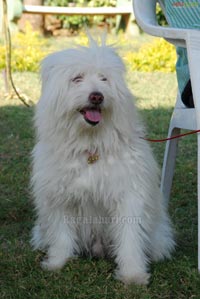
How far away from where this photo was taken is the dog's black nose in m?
2.78

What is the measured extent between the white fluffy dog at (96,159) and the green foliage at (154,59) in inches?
241

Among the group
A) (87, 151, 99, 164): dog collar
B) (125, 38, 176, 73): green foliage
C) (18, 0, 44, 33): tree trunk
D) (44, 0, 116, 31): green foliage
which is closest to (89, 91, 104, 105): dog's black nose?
(87, 151, 99, 164): dog collar

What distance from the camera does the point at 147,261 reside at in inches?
122

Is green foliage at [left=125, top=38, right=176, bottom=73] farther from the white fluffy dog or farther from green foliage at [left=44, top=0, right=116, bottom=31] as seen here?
the white fluffy dog

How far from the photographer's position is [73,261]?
10.3ft

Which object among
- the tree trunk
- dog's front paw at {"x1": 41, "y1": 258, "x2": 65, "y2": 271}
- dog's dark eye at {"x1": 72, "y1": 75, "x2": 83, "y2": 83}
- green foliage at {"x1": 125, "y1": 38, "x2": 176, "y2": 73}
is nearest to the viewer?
dog's dark eye at {"x1": 72, "y1": 75, "x2": 83, "y2": 83}

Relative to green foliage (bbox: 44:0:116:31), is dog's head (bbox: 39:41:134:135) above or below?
above

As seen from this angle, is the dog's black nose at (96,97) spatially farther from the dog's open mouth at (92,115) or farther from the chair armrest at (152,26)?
the chair armrest at (152,26)

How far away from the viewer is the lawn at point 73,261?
2.84m

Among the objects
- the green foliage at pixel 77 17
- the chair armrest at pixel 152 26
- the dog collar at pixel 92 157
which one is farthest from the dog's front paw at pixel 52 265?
the green foliage at pixel 77 17

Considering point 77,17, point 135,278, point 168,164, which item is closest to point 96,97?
point 135,278

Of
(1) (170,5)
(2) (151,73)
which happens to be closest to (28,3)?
(2) (151,73)

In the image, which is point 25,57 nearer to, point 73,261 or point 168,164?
point 168,164

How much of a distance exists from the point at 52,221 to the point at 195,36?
1.09m
